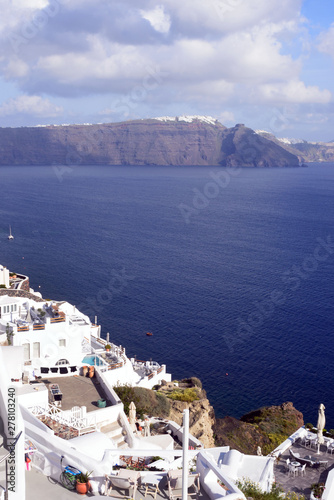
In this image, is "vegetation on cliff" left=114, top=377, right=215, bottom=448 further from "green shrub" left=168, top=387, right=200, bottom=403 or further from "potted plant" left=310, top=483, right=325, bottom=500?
"potted plant" left=310, top=483, right=325, bottom=500

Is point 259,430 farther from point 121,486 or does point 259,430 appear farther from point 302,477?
point 121,486

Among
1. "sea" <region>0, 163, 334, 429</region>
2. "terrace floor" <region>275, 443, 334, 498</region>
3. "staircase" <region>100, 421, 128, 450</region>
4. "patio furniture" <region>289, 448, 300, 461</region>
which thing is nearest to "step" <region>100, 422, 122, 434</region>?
"staircase" <region>100, 421, 128, 450</region>

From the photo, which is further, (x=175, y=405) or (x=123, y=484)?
(x=175, y=405)

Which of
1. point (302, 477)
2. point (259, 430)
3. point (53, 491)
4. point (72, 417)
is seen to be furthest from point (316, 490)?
point (53, 491)

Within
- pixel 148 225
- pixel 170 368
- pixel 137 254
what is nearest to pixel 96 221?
pixel 148 225

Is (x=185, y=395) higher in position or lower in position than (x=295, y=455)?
lower

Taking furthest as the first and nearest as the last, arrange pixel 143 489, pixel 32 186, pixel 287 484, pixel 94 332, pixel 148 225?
pixel 32 186 < pixel 148 225 < pixel 94 332 < pixel 287 484 < pixel 143 489

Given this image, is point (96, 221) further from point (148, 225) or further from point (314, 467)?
point (314, 467)
